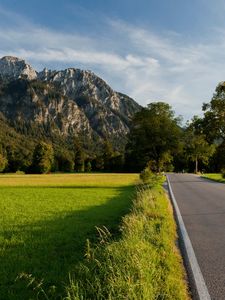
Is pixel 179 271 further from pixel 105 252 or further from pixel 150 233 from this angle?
pixel 150 233

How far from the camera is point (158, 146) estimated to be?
248ft

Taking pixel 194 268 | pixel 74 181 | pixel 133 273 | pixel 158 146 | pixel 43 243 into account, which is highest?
pixel 158 146

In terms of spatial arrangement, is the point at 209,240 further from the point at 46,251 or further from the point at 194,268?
the point at 46,251

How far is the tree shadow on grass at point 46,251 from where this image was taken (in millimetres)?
7016

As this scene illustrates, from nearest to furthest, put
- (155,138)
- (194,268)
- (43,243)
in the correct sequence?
(194,268), (43,243), (155,138)

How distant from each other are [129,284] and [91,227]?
8700mm

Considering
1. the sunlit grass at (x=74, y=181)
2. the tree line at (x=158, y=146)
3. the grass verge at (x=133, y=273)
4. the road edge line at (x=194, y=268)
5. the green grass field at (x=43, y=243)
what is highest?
the tree line at (x=158, y=146)

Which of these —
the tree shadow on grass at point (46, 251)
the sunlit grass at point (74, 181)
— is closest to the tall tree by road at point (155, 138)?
the sunlit grass at point (74, 181)

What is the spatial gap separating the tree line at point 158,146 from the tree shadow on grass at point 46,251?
4104 cm

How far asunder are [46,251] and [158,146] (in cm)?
6649

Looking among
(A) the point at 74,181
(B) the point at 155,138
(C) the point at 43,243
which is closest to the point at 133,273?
(C) the point at 43,243

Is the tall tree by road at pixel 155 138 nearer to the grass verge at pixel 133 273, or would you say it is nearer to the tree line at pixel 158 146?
the tree line at pixel 158 146

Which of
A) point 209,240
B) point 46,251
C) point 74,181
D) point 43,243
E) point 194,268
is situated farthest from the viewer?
point 74,181

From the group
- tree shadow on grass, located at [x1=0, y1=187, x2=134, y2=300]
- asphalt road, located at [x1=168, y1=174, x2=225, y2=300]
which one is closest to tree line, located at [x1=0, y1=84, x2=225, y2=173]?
asphalt road, located at [x1=168, y1=174, x2=225, y2=300]
